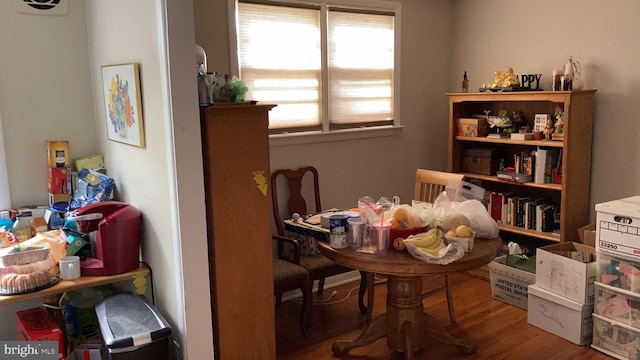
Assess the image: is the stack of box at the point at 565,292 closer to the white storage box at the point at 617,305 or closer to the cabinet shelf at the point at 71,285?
the white storage box at the point at 617,305

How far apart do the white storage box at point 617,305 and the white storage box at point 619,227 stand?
0.23 metres

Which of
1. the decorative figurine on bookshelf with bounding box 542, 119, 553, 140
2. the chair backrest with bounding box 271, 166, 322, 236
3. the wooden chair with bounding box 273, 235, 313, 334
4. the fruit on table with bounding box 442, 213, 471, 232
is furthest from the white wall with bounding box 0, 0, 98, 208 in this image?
the decorative figurine on bookshelf with bounding box 542, 119, 553, 140

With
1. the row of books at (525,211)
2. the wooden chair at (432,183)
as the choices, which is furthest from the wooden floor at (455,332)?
the row of books at (525,211)

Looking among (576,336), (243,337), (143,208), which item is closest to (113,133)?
(143,208)

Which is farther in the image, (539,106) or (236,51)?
(539,106)

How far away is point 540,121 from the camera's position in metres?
3.88

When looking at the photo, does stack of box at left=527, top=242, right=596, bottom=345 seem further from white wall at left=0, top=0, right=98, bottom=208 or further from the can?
white wall at left=0, top=0, right=98, bottom=208

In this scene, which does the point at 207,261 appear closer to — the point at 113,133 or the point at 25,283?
the point at 25,283

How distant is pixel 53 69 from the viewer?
3141 mm

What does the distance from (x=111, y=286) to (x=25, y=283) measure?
78cm

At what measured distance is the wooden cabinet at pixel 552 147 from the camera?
3617 millimetres

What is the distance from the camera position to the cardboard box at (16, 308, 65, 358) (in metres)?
2.44

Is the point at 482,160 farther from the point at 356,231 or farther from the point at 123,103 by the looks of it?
the point at 123,103

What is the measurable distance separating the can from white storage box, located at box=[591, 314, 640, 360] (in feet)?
5.14
